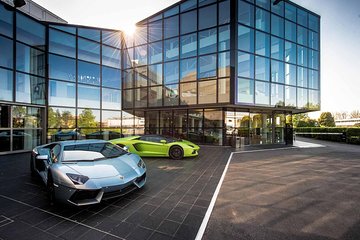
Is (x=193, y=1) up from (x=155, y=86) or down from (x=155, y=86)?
up

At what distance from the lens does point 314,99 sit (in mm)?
15430

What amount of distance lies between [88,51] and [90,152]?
12768 millimetres

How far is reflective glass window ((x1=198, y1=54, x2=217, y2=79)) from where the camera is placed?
12399 millimetres

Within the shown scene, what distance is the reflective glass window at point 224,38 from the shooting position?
1205 cm

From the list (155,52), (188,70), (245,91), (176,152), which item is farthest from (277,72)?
A: (176,152)

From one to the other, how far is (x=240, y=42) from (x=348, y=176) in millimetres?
9789

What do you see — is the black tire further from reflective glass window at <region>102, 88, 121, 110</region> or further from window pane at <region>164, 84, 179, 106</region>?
reflective glass window at <region>102, 88, 121, 110</region>

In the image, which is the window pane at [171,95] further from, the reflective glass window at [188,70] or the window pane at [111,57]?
the window pane at [111,57]

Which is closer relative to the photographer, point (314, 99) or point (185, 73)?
point (185, 73)

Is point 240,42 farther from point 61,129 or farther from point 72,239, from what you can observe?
point 61,129

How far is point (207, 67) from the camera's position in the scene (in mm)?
12609

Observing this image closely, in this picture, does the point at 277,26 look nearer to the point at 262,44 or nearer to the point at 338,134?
the point at 262,44

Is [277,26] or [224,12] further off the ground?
[224,12]

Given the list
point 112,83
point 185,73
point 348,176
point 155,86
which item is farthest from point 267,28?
point 112,83
